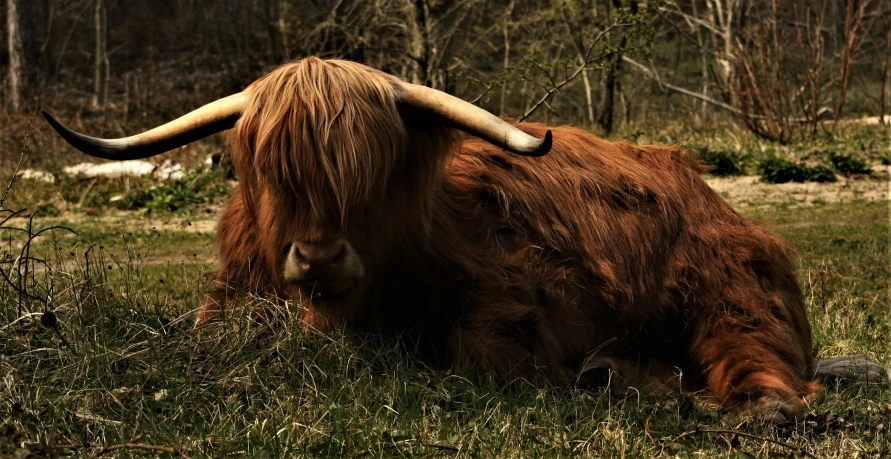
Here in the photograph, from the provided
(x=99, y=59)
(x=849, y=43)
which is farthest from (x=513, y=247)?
(x=99, y=59)

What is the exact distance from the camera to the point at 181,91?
26219 millimetres

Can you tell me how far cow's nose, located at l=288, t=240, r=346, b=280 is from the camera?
11.5 ft

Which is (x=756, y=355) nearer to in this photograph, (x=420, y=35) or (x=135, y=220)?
A: (x=135, y=220)

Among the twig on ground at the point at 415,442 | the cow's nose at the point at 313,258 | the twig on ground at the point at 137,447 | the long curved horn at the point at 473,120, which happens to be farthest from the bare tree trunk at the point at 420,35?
the twig on ground at the point at 137,447

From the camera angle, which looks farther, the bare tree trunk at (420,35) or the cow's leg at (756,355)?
the bare tree trunk at (420,35)

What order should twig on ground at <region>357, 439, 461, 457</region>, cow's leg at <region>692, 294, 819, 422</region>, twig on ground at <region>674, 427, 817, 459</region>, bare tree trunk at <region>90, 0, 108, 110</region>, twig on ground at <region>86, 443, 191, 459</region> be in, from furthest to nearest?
bare tree trunk at <region>90, 0, 108, 110</region> → cow's leg at <region>692, 294, 819, 422</region> → twig on ground at <region>674, 427, 817, 459</region> → twig on ground at <region>357, 439, 461, 457</region> → twig on ground at <region>86, 443, 191, 459</region>

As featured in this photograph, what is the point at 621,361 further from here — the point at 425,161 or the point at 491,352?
the point at 425,161

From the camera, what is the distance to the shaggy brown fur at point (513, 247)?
3734mm

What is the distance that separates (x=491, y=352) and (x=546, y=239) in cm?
67

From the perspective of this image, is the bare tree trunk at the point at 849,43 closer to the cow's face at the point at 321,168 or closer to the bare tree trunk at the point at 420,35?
the bare tree trunk at the point at 420,35

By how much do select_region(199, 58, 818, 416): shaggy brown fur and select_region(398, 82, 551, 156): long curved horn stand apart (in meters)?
0.08

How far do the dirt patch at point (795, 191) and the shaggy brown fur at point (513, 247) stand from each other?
7.47 metres

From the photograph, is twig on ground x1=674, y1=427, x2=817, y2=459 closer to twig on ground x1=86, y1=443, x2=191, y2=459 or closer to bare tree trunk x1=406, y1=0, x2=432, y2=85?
twig on ground x1=86, y1=443, x2=191, y2=459

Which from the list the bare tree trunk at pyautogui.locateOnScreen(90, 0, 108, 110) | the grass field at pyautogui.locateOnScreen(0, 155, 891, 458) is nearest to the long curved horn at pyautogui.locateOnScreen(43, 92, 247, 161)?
the grass field at pyautogui.locateOnScreen(0, 155, 891, 458)
